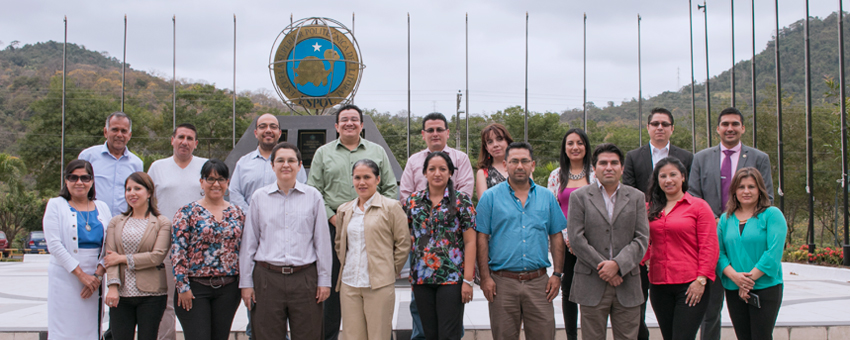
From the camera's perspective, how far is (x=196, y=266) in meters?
3.50

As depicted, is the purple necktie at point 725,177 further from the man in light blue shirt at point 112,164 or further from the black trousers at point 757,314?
the man in light blue shirt at point 112,164

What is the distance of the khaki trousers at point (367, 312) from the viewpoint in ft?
11.4

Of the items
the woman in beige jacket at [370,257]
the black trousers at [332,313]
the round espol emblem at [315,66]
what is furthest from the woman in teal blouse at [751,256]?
the round espol emblem at [315,66]

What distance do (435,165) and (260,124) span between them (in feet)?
6.56

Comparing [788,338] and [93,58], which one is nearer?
[788,338]

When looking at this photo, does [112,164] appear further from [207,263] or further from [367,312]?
[367,312]

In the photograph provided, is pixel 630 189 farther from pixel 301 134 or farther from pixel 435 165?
pixel 301 134

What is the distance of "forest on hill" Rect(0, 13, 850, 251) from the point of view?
80.0 ft

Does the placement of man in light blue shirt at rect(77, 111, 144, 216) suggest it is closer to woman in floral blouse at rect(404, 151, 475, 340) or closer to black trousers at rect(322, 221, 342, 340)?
black trousers at rect(322, 221, 342, 340)

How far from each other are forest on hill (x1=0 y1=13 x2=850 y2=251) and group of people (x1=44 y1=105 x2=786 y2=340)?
40.6ft

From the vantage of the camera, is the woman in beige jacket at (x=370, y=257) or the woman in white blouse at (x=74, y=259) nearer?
the woman in beige jacket at (x=370, y=257)

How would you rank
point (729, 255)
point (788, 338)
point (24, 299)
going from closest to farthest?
point (729, 255)
point (788, 338)
point (24, 299)

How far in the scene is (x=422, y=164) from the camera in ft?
14.3

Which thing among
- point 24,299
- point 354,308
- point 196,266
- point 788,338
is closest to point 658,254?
point 354,308
